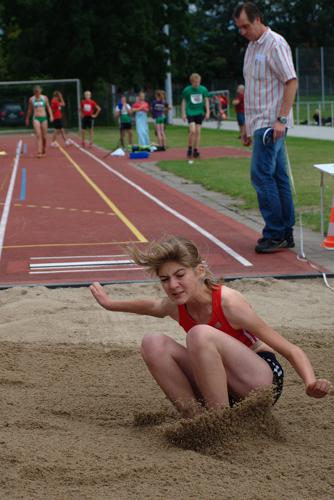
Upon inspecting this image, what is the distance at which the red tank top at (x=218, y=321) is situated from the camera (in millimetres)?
4523

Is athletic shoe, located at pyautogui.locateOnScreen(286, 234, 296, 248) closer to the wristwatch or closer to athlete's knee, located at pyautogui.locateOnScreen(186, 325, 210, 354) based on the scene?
Answer: the wristwatch

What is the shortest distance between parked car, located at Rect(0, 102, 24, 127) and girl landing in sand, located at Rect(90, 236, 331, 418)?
128 feet

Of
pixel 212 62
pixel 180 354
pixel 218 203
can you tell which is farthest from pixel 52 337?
pixel 212 62

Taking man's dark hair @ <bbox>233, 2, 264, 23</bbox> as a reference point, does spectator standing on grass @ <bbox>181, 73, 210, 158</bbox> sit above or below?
below

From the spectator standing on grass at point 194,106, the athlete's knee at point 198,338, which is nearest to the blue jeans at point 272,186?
the athlete's knee at point 198,338

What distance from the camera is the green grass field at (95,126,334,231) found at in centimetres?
1397

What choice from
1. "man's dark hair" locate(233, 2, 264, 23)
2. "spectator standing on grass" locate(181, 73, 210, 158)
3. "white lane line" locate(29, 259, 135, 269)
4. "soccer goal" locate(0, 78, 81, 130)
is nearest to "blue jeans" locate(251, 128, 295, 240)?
"man's dark hair" locate(233, 2, 264, 23)

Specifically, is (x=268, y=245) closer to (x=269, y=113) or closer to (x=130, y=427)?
(x=269, y=113)

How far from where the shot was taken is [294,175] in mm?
18750

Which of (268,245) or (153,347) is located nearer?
(153,347)

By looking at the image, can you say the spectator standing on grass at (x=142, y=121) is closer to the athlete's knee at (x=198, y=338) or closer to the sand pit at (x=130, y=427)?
the sand pit at (x=130, y=427)

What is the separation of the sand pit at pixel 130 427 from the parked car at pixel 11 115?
36629 mm

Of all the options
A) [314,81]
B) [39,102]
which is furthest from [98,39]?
[39,102]

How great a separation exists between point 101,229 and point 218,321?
314 inches
